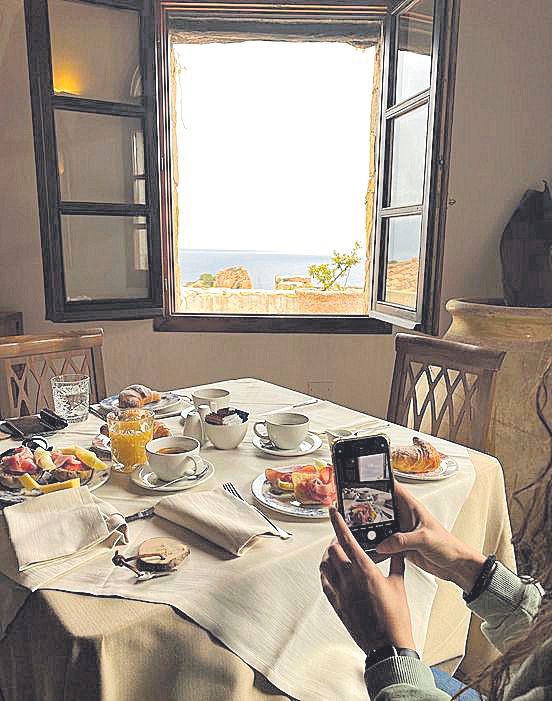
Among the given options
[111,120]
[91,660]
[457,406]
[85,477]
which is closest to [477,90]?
[457,406]

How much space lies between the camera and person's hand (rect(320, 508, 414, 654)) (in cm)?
77

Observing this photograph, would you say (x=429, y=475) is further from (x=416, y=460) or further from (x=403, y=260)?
(x=403, y=260)

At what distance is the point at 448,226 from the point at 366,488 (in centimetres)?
208

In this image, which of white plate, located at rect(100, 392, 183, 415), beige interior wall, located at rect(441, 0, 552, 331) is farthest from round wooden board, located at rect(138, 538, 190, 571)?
beige interior wall, located at rect(441, 0, 552, 331)

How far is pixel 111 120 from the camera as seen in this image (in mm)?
2771

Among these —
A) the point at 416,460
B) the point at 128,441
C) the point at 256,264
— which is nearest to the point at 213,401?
the point at 128,441

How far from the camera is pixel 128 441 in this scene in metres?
1.24

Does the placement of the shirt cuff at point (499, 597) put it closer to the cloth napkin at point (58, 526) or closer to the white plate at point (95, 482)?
the cloth napkin at point (58, 526)

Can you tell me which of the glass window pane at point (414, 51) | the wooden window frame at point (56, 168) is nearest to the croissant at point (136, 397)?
the wooden window frame at point (56, 168)

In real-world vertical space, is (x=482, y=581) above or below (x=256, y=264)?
below

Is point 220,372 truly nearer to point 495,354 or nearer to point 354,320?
point 354,320

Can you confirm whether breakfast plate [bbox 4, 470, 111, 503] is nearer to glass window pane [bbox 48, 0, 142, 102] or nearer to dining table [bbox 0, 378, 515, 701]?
dining table [bbox 0, 378, 515, 701]

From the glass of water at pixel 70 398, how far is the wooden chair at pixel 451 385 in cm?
95

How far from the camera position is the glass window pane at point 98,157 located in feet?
8.91
